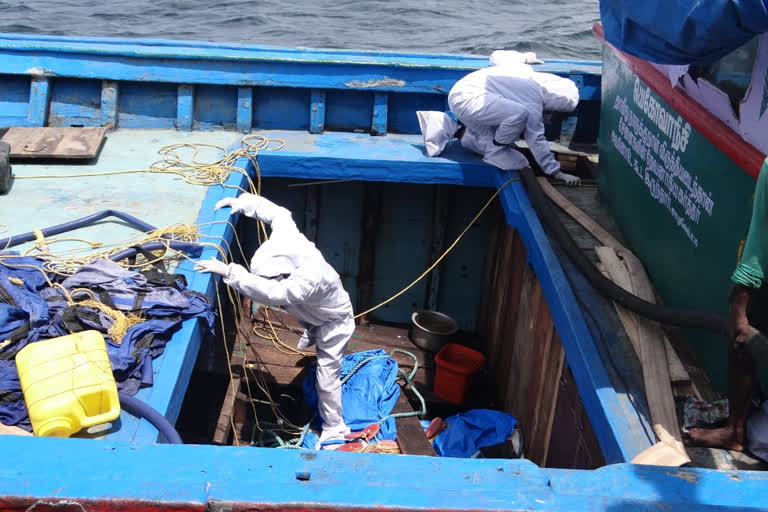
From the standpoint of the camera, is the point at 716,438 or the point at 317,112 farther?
the point at 317,112

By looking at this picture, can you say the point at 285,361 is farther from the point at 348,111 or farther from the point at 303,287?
the point at 348,111

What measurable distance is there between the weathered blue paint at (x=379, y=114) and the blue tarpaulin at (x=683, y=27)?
9.45ft

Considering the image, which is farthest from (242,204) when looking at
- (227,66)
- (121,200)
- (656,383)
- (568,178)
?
(656,383)

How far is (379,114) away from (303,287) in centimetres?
273

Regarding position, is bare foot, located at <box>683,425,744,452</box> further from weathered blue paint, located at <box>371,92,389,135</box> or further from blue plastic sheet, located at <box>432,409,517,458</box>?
weathered blue paint, located at <box>371,92,389,135</box>

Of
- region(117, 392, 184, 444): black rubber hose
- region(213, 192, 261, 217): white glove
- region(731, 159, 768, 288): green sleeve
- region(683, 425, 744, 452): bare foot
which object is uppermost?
region(731, 159, 768, 288): green sleeve

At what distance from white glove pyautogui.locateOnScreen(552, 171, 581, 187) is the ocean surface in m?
8.69

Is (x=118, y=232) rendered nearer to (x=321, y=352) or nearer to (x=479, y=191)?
(x=321, y=352)

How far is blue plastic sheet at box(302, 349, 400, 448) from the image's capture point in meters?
5.35

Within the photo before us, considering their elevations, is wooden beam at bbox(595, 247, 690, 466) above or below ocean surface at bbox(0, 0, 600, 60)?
below

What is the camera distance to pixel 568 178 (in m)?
5.71

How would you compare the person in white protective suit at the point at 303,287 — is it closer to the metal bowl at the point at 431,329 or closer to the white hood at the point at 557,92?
the metal bowl at the point at 431,329

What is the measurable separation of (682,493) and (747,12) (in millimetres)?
1718

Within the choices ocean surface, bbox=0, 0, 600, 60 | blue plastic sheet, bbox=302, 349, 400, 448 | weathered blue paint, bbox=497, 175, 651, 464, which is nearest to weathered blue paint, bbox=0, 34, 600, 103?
weathered blue paint, bbox=497, 175, 651, 464
